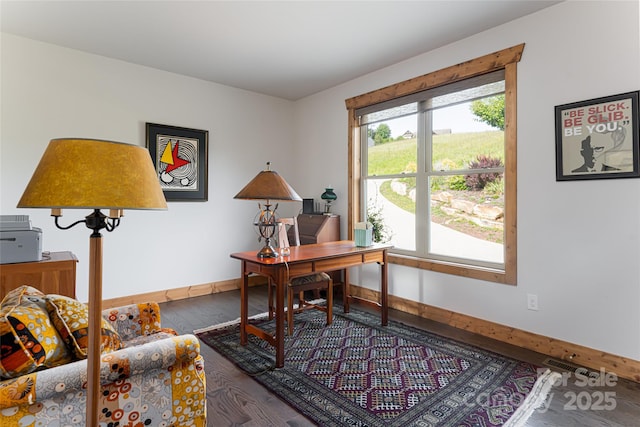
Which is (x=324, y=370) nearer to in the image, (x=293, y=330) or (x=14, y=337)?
(x=293, y=330)

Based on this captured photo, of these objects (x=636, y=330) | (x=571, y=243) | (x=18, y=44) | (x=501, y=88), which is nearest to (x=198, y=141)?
(x=18, y=44)

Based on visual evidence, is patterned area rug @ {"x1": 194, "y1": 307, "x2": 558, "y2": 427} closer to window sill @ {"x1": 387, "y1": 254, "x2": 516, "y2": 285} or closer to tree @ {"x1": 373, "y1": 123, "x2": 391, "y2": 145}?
window sill @ {"x1": 387, "y1": 254, "x2": 516, "y2": 285}

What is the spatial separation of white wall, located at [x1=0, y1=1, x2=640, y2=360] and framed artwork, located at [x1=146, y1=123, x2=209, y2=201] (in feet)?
0.39

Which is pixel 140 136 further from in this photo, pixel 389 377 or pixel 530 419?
pixel 530 419

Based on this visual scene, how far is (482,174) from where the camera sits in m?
3.27

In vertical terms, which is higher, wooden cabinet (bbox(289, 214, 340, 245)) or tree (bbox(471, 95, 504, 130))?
tree (bbox(471, 95, 504, 130))

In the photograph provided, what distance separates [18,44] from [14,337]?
344 cm

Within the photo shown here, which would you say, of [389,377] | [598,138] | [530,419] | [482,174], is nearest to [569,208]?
[598,138]

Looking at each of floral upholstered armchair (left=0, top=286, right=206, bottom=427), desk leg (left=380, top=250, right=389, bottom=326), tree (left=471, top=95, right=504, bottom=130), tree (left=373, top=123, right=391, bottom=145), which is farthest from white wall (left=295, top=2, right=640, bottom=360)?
floral upholstered armchair (left=0, top=286, right=206, bottom=427)

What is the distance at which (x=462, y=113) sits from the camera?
3.42 meters

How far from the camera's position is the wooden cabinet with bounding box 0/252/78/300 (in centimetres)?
245

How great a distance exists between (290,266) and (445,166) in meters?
1.99

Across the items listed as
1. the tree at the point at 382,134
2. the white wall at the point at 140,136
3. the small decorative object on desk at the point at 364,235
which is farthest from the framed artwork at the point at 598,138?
the white wall at the point at 140,136

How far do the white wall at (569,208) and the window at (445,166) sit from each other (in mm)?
128
